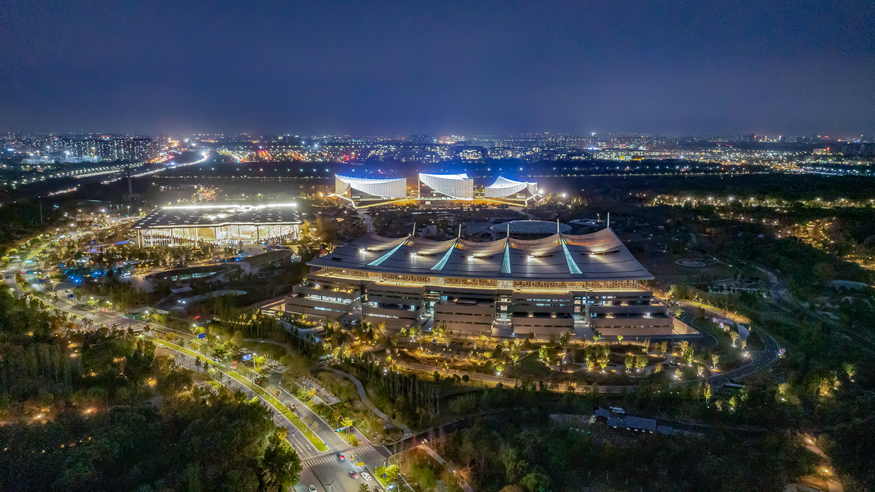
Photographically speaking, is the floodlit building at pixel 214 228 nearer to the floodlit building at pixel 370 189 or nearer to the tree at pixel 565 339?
the floodlit building at pixel 370 189

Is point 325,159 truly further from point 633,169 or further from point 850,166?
point 850,166

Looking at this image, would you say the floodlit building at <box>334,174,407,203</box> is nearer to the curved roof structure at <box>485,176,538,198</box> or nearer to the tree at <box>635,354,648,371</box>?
the curved roof structure at <box>485,176,538,198</box>

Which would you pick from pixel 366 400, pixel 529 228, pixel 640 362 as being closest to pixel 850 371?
pixel 640 362

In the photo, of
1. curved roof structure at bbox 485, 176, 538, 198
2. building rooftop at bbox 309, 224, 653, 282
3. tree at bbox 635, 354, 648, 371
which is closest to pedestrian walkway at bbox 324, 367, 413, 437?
building rooftop at bbox 309, 224, 653, 282

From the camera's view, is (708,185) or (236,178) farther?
(236,178)

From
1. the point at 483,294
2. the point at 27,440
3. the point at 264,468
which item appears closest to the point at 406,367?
the point at 483,294

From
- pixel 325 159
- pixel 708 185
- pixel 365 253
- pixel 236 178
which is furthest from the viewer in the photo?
pixel 325 159

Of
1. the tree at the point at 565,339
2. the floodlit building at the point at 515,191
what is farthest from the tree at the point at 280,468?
the floodlit building at the point at 515,191
